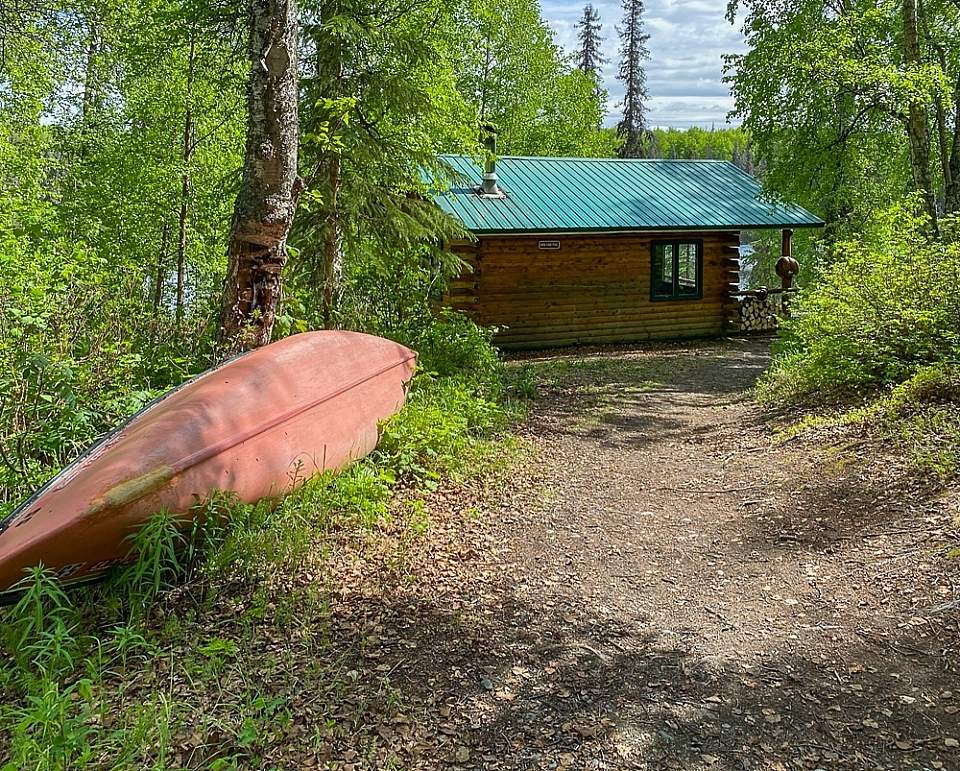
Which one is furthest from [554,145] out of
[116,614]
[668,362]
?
[116,614]

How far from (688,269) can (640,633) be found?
51.1 ft

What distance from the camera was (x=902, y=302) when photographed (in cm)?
870

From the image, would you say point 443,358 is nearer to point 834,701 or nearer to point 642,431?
point 642,431

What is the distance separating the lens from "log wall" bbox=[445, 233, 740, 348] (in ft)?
53.9

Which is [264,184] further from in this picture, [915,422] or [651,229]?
[651,229]

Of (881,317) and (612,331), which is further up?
(881,317)

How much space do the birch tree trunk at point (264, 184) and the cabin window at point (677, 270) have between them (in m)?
11.8

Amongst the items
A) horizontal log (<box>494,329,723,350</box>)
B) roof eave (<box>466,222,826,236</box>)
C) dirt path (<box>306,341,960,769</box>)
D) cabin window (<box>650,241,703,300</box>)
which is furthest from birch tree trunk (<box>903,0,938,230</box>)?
dirt path (<box>306,341,960,769</box>)

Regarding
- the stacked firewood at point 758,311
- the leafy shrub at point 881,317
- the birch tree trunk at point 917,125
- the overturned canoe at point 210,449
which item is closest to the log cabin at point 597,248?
the stacked firewood at point 758,311

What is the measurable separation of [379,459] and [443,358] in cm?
348

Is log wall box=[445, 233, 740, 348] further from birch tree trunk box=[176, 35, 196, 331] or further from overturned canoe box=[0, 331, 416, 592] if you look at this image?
overturned canoe box=[0, 331, 416, 592]

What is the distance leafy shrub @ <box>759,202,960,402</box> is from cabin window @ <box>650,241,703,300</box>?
25.9 ft

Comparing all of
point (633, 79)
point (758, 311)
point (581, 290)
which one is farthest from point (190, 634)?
point (633, 79)

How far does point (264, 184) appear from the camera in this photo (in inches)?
296
